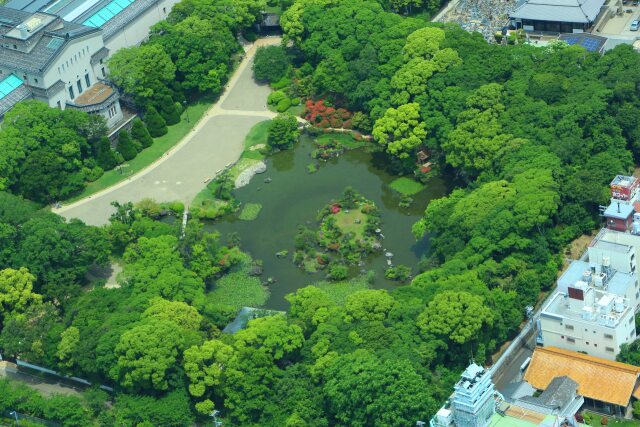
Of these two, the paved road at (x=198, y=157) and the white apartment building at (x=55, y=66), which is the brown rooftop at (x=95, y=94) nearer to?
the white apartment building at (x=55, y=66)

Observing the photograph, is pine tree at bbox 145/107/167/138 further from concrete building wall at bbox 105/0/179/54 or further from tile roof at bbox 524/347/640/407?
tile roof at bbox 524/347/640/407

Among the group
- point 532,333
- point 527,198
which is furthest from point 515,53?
point 532,333

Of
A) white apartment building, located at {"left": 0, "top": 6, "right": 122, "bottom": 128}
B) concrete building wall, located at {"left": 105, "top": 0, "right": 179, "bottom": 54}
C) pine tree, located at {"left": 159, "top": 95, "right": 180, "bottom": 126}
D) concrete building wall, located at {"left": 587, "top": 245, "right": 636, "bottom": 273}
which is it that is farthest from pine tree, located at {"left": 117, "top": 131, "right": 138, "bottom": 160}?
concrete building wall, located at {"left": 587, "top": 245, "right": 636, "bottom": 273}

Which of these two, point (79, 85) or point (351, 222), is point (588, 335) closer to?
point (351, 222)

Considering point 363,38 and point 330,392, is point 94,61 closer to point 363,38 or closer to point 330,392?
point 363,38

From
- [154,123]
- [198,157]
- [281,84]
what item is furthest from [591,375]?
[281,84]

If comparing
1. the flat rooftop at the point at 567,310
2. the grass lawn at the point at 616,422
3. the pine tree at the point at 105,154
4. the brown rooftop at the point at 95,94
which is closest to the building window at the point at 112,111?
the brown rooftop at the point at 95,94
